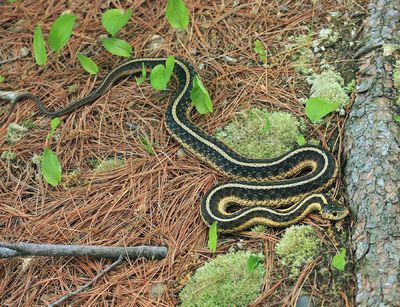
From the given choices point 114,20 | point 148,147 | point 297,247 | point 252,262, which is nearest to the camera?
point 252,262

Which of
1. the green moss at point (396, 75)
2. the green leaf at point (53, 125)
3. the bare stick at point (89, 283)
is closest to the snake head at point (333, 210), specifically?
the green moss at point (396, 75)

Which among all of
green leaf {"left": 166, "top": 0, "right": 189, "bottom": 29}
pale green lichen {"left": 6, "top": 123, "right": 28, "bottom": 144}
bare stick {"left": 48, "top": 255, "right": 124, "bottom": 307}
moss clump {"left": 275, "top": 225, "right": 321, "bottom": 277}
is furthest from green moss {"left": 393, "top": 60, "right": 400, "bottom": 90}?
pale green lichen {"left": 6, "top": 123, "right": 28, "bottom": 144}

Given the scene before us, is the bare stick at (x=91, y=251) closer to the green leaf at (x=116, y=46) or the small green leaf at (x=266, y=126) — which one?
the small green leaf at (x=266, y=126)

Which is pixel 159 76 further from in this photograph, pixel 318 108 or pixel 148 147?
pixel 318 108

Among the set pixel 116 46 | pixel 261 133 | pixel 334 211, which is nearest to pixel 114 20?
pixel 116 46

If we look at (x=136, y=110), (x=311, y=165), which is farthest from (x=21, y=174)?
(x=311, y=165)

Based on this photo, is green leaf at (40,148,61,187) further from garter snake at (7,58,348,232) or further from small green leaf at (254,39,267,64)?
small green leaf at (254,39,267,64)

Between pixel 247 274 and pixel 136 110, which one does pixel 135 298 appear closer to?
pixel 247 274
